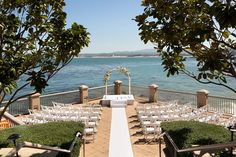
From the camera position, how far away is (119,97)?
23.2 m

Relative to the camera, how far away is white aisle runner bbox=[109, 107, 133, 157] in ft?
38.2

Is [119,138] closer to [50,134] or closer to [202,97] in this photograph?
[50,134]

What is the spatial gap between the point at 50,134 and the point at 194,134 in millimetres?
4637

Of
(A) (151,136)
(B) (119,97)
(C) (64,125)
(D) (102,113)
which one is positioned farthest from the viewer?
(B) (119,97)

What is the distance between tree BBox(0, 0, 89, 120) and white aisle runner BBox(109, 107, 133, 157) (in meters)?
5.06

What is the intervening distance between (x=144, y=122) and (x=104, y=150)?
3.36 m

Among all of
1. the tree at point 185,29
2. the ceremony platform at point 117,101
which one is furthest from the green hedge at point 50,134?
the ceremony platform at point 117,101

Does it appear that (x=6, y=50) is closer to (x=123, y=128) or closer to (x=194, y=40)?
(x=194, y=40)

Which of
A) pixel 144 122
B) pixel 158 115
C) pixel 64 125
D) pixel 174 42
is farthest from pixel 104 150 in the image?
pixel 174 42

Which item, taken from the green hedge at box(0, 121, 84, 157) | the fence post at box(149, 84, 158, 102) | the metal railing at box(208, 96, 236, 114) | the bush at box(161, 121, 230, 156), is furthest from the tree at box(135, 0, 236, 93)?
the fence post at box(149, 84, 158, 102)

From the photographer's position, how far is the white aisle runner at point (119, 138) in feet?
38.2

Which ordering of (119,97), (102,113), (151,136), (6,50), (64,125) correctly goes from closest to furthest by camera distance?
(6,50) < (64,125) < (151,136) < (102,113) < (119,97)

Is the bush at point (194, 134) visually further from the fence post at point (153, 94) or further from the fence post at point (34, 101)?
the fence post at point (153, 94)

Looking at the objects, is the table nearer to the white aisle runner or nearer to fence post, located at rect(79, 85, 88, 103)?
fence post, located at rect(79, 85, 88, 103)
